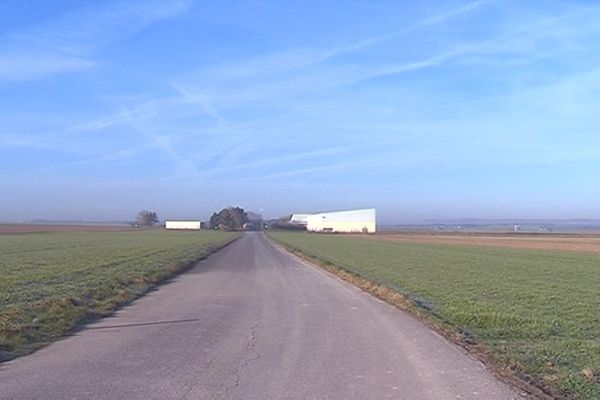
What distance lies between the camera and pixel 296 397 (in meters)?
8.14

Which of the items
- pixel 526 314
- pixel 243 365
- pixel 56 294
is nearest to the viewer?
pixel 243 365

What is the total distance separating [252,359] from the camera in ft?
34.8

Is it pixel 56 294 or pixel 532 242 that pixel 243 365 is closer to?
pixel 56 294

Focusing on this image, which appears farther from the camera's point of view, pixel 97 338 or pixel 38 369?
pixel 97 338

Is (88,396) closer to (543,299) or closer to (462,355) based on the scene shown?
(462,355)

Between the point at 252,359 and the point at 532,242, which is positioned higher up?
the point at 532,242

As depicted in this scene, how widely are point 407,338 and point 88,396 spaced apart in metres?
6.70

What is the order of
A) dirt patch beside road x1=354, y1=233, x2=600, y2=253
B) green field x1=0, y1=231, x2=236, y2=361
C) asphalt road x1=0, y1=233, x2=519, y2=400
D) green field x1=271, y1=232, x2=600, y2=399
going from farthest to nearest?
dirt patch beside road x1=354, y1=233, x2=600, y2=253
green field x1=0, y1=231, x2=236, y2=361
green field x1=271, y1=232, x2=600, y2=399
asphalt road x1=0, y1=233, x2=519, y2=400

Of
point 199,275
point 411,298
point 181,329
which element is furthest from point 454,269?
point 181,329

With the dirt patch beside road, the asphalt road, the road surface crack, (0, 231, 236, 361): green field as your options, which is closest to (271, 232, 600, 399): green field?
the asphalt road

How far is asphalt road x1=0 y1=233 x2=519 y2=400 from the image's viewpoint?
334 inches

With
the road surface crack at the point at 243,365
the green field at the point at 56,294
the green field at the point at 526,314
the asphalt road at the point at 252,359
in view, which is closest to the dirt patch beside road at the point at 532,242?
the green field at the point at 526,314

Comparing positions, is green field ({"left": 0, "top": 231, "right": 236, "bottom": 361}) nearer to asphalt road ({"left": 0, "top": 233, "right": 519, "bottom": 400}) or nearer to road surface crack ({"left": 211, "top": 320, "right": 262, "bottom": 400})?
asphalt road ({"left": 0, "top": 233, "right": 519, "bottom": 400})

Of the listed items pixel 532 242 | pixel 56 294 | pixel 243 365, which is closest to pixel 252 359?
Result: pixel 243 365
